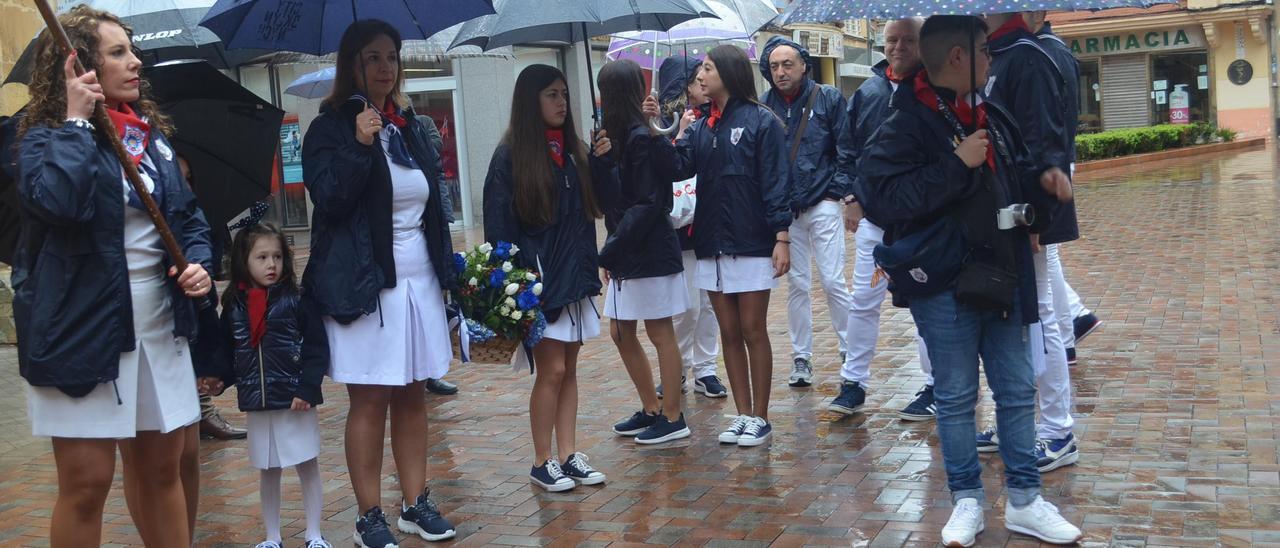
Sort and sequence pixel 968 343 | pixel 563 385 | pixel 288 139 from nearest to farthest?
pixel 968 343 → pixel 563 385 → pixel 288 139

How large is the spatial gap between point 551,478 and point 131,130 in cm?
249

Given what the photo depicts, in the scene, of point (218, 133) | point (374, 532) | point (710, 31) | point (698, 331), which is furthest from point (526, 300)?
point (710, 31)

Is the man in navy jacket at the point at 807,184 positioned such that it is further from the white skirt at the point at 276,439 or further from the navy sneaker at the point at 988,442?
the white skirt at the point at 276,439

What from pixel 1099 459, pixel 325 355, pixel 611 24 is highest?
pixel 611 24

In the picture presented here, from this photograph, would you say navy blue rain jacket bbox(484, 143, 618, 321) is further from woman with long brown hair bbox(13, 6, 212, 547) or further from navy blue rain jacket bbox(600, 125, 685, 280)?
woman with long brown hair bbox(13, 6, 212, 547)

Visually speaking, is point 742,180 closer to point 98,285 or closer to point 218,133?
point 218,133

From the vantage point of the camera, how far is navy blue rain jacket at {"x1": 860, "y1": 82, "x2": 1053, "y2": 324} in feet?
15.1

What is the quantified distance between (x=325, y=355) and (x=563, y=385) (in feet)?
4.72

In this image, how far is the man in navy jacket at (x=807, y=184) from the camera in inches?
298

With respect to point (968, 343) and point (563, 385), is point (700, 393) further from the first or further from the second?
point (968, 343)

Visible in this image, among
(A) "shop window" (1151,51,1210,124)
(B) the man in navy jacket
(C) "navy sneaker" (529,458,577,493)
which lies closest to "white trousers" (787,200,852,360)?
(B) the man in navy jacket

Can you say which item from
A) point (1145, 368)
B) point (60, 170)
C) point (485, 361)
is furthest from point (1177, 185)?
point (60, 170)

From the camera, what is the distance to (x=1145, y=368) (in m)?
7.71

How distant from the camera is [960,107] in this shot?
4711mm
